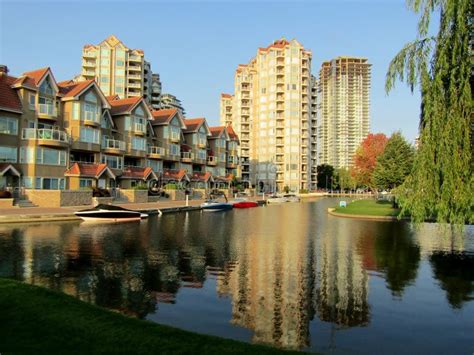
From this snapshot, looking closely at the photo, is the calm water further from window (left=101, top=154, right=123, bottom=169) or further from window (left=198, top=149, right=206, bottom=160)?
window (left=198, top=149, right=206, bottom=160)

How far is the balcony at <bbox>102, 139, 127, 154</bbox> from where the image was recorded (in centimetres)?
5841

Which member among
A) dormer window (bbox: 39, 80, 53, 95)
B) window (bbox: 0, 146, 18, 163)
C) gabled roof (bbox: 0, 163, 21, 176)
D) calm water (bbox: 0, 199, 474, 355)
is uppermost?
dormer window (bbox: 39, 80, 53, 95)

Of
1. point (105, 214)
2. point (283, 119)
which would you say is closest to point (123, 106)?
point (105, 214)

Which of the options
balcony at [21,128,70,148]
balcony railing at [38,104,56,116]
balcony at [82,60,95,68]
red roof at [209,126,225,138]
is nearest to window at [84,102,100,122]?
balcony railing at [38,104,56,116]

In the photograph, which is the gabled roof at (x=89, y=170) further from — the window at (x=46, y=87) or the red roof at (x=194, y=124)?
the red roof at (x=194, y=124)

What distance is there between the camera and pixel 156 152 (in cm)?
7088

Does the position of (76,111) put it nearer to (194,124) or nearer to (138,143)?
(138,143)

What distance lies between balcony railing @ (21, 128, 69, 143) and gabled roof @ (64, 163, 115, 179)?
12.5 feet

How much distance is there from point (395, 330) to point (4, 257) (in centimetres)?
1754

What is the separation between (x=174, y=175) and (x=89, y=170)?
75.3 ft

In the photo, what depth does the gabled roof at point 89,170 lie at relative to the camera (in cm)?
5123

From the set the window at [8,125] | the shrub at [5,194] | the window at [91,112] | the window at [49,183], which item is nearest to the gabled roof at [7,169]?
the window at [49,183]

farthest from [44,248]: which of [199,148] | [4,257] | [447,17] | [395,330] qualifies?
[199,148]

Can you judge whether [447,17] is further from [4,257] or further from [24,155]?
[24,155]
